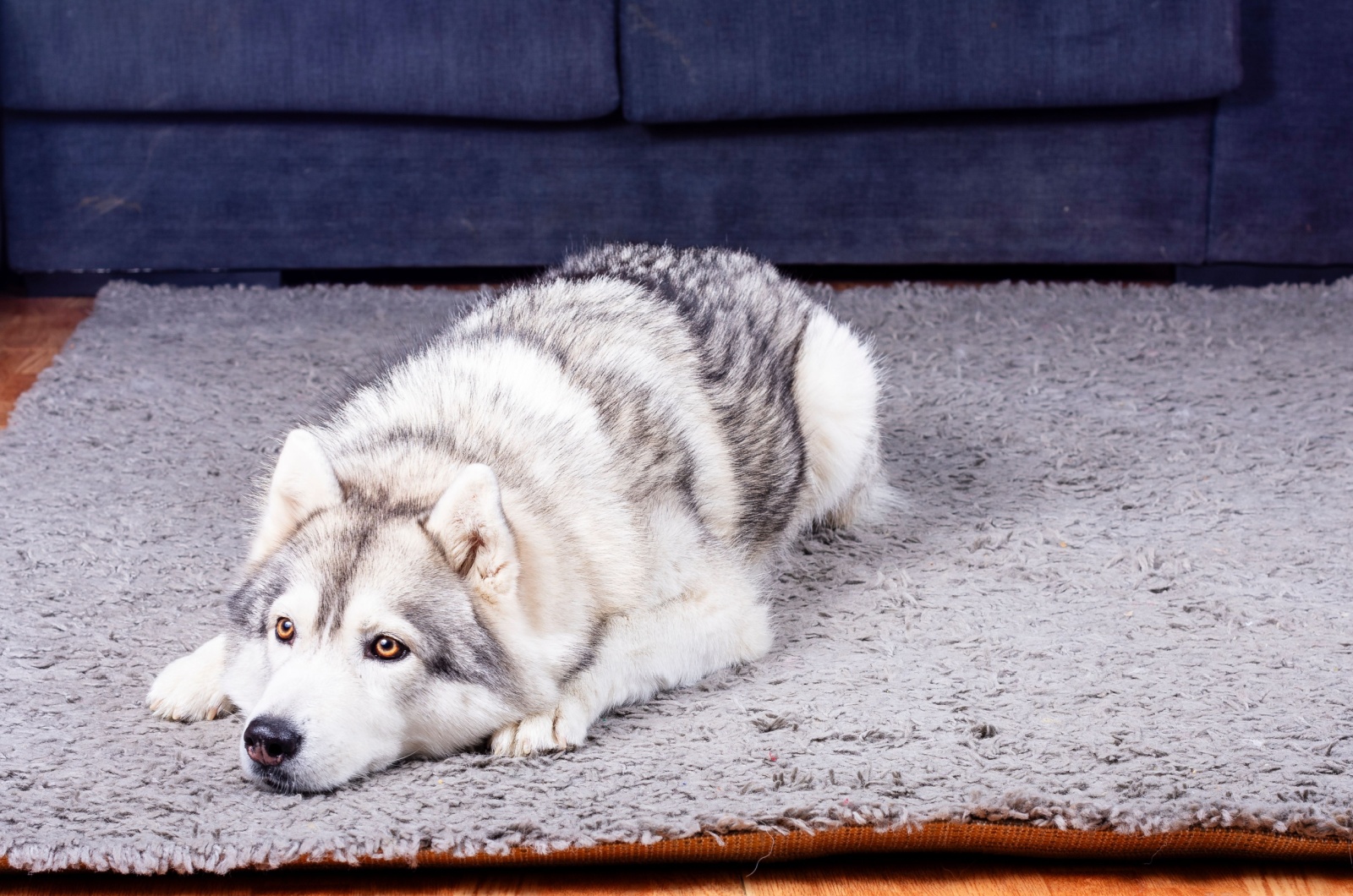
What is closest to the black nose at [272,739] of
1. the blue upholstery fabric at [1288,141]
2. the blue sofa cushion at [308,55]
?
the blue sofa cushion at [308,55]

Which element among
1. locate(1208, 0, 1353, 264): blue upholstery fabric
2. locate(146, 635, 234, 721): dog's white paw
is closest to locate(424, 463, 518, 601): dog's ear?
locate(146, 635, 234, 721): dog's white paw

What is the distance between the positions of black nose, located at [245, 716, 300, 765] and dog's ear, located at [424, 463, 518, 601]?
0.29 m

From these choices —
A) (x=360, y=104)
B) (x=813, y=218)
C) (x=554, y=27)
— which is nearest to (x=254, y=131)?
(x=360, y=104)

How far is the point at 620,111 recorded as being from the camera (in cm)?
412

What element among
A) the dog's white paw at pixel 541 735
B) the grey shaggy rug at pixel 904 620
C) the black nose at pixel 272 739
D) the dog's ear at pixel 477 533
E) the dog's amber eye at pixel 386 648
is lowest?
the grey shaggy rug at pixel 904 620

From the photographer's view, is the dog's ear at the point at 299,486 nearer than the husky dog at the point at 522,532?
No

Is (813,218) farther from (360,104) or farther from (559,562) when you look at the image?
(559,562)

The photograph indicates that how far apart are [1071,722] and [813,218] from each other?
257cm

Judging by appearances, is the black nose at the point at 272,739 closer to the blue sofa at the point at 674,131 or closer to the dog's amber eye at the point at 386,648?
the dog's amber eye at the point at 386,648

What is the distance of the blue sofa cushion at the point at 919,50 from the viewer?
13.0 feet

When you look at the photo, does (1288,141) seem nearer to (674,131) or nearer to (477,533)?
(674,131)

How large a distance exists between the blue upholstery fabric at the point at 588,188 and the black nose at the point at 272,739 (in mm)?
2746

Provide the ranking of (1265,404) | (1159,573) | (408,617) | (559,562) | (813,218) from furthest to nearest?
1. (813,218)
2. (1265,404)
3. (1159,573)
4. (559,562)
5. (408,617)

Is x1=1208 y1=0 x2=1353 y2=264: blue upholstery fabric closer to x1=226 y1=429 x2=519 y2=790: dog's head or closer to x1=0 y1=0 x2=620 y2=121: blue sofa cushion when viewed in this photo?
x1=0 y1=0 x2=620 y2=121: blue sofa cushion
